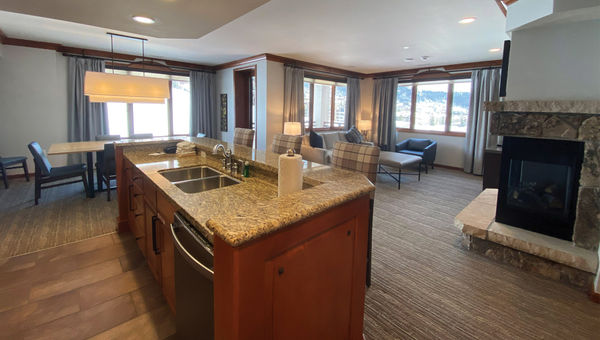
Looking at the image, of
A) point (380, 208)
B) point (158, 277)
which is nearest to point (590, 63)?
point (380, 208)

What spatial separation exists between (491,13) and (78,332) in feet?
14.7

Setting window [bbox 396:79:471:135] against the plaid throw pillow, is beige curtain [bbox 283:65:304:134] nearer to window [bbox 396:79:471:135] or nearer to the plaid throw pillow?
the plaid throw pillow

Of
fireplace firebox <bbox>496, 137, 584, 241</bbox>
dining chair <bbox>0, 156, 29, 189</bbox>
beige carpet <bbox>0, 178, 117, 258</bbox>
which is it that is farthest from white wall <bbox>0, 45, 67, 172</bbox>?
fireplace firebox <bbox>496, 137, 584, 241</bbox>

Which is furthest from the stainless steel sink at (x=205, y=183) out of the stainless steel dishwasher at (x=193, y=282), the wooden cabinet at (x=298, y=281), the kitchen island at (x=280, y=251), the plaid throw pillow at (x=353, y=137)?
the plaid throw pillow at (x=353, y=137)

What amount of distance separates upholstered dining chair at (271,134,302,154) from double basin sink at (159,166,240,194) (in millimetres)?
1320

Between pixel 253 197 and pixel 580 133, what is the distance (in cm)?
257

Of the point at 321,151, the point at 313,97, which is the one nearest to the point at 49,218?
the point at 321,151

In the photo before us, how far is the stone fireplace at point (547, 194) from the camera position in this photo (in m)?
2.26

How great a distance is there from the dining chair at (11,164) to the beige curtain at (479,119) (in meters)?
8.28

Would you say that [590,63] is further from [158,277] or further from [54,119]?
[54,119]

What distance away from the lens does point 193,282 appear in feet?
4.07

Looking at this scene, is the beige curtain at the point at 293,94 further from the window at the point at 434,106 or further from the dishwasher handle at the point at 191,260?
the dishwasher handle at the point at 191,260

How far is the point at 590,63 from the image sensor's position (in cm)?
226

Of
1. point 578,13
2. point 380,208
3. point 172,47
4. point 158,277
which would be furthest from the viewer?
point 172,47
